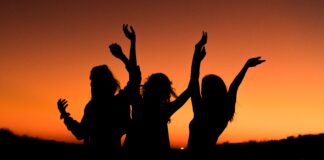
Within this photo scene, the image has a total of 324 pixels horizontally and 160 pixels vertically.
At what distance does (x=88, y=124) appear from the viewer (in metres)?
4.43

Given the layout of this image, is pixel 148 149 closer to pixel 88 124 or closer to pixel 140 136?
pixel 140 136

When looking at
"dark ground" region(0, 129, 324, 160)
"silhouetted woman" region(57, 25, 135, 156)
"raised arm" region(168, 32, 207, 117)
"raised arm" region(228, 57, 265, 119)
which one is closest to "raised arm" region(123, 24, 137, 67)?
"silhouetted woman" region(57, 25, 135, 156)

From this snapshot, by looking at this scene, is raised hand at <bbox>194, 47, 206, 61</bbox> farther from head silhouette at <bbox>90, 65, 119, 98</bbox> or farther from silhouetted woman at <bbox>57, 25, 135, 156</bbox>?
head silhouette at <bbox>90, 65, 119, 98</bbox>

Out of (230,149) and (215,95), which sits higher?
(215,95)

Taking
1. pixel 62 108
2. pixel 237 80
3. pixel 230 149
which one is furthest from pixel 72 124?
pixel 230 149

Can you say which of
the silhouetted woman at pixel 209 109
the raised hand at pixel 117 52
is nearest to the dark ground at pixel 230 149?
the silhouetted woman at pixel 209 109

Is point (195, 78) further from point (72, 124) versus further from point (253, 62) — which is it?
point (72, 124)

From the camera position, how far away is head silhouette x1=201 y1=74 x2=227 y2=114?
14.3ft

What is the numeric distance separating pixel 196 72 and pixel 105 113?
115 cm

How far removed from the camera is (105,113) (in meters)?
4.40

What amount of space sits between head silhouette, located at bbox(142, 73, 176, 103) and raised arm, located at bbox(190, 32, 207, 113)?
1.26 ft

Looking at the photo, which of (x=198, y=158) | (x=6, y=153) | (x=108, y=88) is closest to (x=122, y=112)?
(x=108, y=88)

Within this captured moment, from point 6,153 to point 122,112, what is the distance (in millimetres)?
4580

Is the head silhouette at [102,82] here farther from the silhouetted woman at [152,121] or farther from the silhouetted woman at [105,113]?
the silhouetted woman at [152,121]
